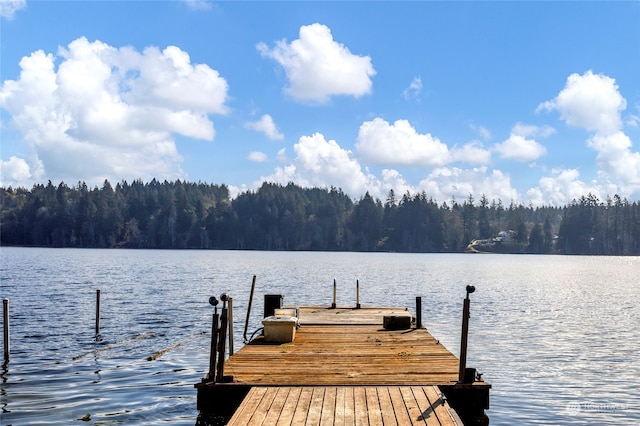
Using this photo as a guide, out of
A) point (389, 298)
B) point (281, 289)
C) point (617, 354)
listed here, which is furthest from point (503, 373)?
point (281, 289)

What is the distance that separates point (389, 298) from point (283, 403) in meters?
42.4

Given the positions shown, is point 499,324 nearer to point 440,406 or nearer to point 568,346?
point 568,346

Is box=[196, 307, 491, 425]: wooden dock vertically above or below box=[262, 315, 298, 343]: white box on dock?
below

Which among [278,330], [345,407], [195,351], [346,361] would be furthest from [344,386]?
[195,351]

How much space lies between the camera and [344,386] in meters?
13.6

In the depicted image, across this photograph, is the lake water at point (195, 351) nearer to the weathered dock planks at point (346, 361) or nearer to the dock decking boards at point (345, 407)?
the weathered dock planks at point (346, 361)

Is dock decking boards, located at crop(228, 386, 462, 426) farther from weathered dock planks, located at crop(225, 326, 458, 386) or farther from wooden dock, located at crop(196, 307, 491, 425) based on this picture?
weathered dock planks, located at crop(225, 326, 458, 386)

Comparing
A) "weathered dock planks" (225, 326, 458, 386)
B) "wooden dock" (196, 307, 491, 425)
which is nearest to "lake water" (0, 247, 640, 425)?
"weathered dock planks" (225, 326, 458, 386)

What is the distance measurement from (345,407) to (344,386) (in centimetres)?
199

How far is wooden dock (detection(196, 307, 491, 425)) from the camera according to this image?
11234 mm

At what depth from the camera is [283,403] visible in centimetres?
1198

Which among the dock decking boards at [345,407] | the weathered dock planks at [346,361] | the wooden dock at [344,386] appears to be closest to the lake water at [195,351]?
the weathered dock planks at [346,361]

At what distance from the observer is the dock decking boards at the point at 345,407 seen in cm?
1084

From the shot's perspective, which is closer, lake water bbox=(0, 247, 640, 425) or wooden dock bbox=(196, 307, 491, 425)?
wooden dock bbox=(196, 307, 491, 425)
